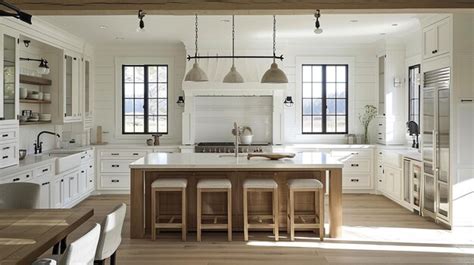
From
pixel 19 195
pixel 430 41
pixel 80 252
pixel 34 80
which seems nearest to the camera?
pixel 80 252

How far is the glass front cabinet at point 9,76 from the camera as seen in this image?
553cm

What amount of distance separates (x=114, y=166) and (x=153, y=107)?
1436mm

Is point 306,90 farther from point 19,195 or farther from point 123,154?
Result: point 19,195

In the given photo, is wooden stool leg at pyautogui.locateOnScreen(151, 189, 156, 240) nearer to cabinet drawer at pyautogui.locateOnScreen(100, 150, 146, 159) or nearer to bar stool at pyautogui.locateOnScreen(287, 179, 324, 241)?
bar stool at pyautogui.locateOnScreen(287, 179, 324, 241)

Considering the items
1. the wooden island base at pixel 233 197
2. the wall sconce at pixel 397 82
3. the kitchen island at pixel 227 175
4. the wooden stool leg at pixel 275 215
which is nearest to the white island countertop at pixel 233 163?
the kitchen island at pixel 227 175

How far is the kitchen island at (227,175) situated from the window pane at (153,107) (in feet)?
10.9

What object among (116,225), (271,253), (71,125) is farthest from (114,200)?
(116,225)

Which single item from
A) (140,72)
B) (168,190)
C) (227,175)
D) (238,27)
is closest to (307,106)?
(238,27)

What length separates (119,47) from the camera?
906 cm

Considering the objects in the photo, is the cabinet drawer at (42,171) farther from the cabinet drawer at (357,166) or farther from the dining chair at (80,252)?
the cabinet drawer at (357,166)

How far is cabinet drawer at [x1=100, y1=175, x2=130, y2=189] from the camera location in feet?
27.8

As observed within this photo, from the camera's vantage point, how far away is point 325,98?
9.17m

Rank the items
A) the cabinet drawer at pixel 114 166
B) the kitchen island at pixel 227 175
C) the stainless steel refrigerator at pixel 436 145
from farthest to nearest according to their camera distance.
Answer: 1. the cabinet drawer at pixel 114 166
2. the stainless steel refrigerator at pixel 436 145
3. the kitchen island at pixel 227 175

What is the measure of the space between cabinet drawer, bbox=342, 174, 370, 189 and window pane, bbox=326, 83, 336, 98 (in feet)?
5.43
